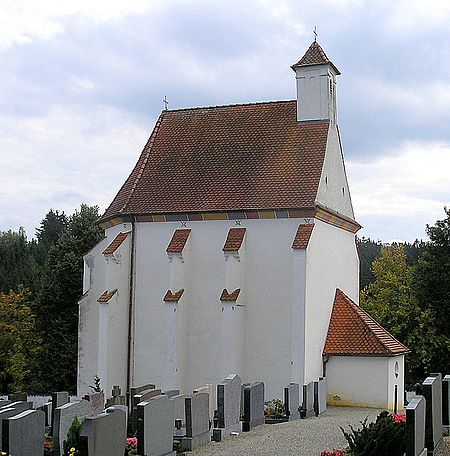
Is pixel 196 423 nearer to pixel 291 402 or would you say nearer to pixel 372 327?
pixel 291 402

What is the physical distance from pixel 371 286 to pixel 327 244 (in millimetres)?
18803

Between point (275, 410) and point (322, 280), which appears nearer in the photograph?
point (275, 410)

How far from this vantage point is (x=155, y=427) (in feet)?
43.2

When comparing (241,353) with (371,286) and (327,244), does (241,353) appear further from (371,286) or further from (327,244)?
(371,286)

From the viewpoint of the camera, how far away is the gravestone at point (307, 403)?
20.4 m

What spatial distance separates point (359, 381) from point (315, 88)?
33.5 feet

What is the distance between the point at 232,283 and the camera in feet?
82.3

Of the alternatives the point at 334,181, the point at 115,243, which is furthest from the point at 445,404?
the point at 115,243

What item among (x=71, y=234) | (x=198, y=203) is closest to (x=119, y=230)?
(x=198, y=203)

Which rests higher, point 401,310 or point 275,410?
point 401,310

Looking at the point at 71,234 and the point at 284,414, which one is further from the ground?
the point at 71,234

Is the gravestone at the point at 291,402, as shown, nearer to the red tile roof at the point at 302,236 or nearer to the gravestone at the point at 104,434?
the red tile roof at the point at 302,236

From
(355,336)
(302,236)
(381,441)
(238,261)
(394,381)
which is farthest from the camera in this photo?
(355,336)

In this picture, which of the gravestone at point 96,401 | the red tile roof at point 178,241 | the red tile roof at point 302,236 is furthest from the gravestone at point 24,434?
the red tile roof at point 178,241
